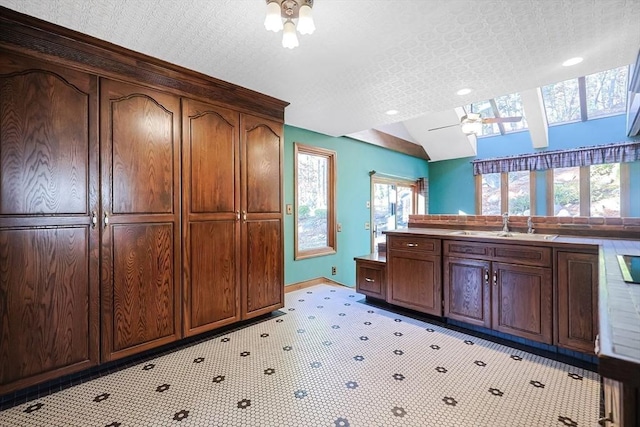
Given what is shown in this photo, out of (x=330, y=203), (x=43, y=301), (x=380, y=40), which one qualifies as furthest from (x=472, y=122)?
(x=43, y=301)

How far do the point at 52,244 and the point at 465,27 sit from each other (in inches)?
120

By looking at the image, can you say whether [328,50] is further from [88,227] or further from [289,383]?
[289,383]

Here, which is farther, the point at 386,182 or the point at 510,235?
the point at 386,182

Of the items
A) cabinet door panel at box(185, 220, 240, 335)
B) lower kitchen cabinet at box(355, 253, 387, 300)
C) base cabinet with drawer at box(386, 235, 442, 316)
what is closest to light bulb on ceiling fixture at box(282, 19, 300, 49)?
cabinet door panel at box(185, 220, 240, 335)

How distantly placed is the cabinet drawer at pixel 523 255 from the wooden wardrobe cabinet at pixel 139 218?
2.81 meters

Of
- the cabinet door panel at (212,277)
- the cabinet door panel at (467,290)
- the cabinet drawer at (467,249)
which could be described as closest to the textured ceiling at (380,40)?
the cabinet door panel at (212,277)

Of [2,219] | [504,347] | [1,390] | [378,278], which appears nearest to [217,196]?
[2,219]

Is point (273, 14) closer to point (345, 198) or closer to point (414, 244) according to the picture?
point (414, 244)

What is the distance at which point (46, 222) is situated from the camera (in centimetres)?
186

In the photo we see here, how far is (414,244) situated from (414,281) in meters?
0.41

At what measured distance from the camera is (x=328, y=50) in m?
2.15

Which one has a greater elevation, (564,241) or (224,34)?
(224,34)

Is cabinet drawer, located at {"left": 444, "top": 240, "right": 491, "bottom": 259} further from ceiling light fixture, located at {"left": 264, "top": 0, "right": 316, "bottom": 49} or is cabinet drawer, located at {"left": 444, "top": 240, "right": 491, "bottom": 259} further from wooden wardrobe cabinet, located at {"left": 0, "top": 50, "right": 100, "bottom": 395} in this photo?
wooden wardrobe cabinet, located at {"left": 0, "top": 50, "right": 100, "bottom": 395}

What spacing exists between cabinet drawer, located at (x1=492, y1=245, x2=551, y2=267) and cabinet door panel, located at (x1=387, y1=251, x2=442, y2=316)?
1.85 feet
